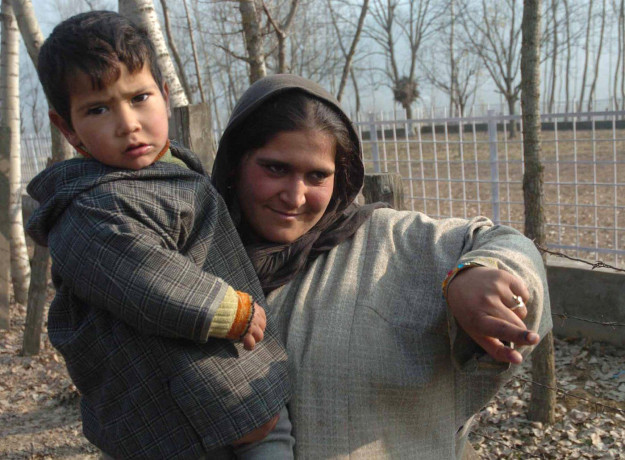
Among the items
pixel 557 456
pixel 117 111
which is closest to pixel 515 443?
pixel 557 456

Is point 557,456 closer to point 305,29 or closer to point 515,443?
point 515,443

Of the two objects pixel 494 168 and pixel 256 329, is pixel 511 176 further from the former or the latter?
pixel 256 329

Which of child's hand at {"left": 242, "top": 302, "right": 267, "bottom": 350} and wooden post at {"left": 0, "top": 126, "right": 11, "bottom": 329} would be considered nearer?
child's hand at {"left": 242, "top": 302, "right": 267, "bottom": 350}

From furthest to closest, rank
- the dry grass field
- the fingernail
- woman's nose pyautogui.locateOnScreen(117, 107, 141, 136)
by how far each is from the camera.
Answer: the dry grass field
woman's nose pyautogui.locateOnScreen(117, 107, 141, 136)
the fingernail

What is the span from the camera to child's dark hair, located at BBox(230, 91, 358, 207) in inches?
62.7

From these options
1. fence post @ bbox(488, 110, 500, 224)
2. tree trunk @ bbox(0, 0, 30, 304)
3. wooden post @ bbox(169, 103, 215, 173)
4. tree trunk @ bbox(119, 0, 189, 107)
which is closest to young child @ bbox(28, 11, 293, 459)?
wooden post @ bbox(169, 103, 215, 173)

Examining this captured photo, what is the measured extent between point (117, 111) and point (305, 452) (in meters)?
0.94

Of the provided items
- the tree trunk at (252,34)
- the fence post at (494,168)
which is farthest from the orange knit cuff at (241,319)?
the fence post at (494,168)

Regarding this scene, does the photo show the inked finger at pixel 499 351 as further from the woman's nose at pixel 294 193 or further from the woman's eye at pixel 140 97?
the woman's eye at pixel 140 97

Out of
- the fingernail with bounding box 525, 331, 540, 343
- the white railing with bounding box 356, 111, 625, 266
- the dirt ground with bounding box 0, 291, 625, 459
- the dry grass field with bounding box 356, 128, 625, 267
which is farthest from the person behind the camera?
the dry grass field with bounding box 356, 128, 625, 267

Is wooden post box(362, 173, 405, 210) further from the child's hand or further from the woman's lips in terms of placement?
the child's hand

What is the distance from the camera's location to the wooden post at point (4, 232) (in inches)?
229

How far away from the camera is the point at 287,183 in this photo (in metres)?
1.59

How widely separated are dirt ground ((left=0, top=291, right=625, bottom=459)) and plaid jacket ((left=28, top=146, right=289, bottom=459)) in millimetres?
2322
